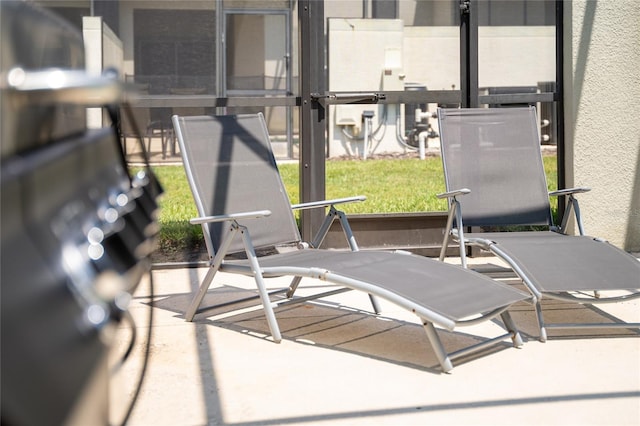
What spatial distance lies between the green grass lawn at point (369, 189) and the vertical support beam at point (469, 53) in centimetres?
51

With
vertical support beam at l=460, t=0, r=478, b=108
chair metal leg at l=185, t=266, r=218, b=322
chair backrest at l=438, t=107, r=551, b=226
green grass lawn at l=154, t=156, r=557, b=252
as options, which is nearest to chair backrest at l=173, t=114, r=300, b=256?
chair metal leg at l=185, t=266, r=218, b=322

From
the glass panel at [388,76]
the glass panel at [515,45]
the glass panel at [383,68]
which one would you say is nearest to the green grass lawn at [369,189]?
the glass panel at [388,76]

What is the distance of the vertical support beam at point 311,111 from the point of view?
5.84m

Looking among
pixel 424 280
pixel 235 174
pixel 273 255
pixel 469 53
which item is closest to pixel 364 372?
pixel 424 280

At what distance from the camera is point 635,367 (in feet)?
11.0

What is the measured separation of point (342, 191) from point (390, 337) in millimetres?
2307

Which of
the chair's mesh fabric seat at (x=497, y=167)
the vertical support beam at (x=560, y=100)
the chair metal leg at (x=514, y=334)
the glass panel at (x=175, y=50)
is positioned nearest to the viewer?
the chair metal leg at (x=514, y=334)

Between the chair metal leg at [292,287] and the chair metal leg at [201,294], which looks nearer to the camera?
the chair metal leg at [201,294]

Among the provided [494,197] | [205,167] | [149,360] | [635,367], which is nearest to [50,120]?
[149,360]

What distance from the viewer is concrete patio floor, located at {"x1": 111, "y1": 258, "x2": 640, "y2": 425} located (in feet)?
9.32

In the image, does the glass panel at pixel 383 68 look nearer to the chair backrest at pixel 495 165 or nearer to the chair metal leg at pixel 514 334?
the chair backrest at pixel 495 165

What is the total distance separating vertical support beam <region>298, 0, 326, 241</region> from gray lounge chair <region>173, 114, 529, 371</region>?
3.53 ft

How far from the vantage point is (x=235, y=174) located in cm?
457

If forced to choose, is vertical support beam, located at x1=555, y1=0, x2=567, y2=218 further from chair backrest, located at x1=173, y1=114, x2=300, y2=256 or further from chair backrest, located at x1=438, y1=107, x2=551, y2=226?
chair backrest, located at x1=173, y1=114, x2=300, y2=256
